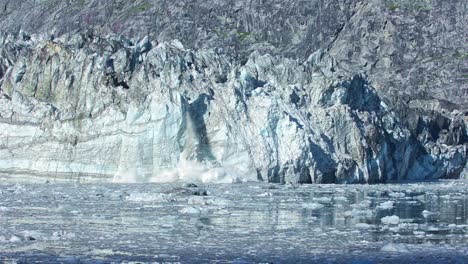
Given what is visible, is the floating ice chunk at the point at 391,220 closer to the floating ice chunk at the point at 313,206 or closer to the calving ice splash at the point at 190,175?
the floating ice chunk at the point at 313,206

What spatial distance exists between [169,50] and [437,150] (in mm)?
13631

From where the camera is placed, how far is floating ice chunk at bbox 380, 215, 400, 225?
17864 mm

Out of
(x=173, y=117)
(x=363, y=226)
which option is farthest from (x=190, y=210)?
(x=173, y=117)

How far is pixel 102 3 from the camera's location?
317 ft

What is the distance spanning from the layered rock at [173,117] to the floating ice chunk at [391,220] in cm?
1226

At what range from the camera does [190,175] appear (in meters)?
30.3

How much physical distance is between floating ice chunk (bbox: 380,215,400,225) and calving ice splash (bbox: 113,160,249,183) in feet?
39.6

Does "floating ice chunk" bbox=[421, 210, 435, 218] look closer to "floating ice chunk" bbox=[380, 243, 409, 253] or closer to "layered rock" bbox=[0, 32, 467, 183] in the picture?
"floating ice chunk" bbox=[380, 243, 409, 253]

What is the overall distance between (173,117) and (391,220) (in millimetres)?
13261

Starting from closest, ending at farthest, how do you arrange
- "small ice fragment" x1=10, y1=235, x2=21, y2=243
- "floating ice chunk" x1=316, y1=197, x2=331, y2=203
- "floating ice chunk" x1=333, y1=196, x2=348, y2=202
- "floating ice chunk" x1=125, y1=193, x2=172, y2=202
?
"small ice fragment" x1=10, y1=235, x2=21, y2=243 → "floating ice chunk" x1=125, y1=193, x2=172, y2=202 → "floating ice chunk" x1=316, y1=197, x2=331, y2=203 → "floating ice chunk" x1=333, y1=196, x2=348, y2=202

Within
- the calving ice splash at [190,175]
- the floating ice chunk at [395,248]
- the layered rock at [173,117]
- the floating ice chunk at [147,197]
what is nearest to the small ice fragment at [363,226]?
the floating ice chunk at [395,248]

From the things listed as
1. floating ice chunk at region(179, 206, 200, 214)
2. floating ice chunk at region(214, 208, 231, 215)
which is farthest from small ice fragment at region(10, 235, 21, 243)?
floating ice chunk at region(214, 208, 231, 215)

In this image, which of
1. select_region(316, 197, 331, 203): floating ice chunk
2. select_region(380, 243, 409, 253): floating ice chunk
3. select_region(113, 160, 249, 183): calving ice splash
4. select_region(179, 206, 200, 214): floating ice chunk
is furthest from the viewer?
select_region(113, 160, 249, 183): calving ice splash

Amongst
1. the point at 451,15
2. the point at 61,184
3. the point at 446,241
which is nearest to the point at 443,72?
the point at 451,15
